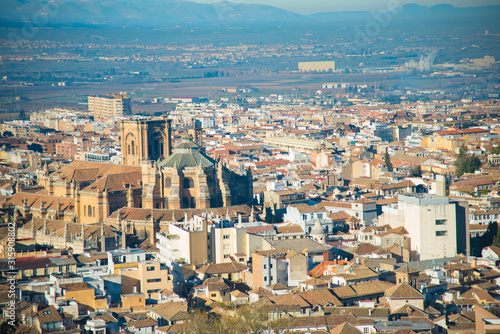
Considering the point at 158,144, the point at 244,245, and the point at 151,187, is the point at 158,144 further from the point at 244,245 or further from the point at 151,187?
the point at 244,245

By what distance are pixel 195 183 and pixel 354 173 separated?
32.5m

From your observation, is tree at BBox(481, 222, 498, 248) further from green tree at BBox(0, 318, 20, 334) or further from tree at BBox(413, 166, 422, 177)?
green tree at BBox(0, 318, 20, 334)

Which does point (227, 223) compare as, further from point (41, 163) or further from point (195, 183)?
point (41, 163)

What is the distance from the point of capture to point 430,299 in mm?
50219

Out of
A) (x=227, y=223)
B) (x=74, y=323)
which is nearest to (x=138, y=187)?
(x=227, y=223)

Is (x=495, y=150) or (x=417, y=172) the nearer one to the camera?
(x=417, y=172)

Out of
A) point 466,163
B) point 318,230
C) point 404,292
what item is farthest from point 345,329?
point 466,163

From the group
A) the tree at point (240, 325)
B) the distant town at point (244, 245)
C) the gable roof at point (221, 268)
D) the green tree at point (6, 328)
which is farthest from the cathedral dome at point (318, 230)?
the green tree at point (6, 328)

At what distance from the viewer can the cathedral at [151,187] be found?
7188 cm

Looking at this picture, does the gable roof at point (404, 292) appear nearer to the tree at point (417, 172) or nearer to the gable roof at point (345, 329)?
the gable roof at point (345, 329)

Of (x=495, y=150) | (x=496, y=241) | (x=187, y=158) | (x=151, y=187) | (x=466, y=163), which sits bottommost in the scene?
(x=496, y=241)

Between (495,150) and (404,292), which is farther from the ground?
(495,150)

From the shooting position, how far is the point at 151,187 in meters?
72.1

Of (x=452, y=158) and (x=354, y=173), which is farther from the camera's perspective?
(x=452, y=158)
